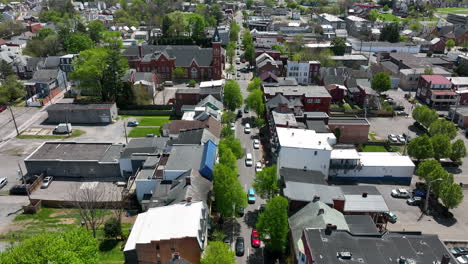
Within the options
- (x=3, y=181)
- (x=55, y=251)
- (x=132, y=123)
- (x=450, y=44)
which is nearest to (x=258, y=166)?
(x=132, y=123)

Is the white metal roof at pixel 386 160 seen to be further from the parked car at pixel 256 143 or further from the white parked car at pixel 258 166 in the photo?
the parked car at pixel 256 143

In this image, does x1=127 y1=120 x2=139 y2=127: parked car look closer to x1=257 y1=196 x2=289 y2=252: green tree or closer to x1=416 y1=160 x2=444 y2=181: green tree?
x1=257 y1=196 x2=289 y2=252: green tree

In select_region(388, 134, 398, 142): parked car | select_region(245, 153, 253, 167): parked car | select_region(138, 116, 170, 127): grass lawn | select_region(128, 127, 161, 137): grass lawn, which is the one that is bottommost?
select_region(388, 134, 398, 142): parked car

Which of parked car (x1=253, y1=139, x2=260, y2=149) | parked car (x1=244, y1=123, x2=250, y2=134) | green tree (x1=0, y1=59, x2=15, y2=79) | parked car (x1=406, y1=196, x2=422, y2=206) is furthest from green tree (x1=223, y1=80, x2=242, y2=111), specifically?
green tree (x1=0, y1=59, x2=15, y2=79)

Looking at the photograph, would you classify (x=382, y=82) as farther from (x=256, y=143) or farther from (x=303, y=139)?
(x=303, y=139)

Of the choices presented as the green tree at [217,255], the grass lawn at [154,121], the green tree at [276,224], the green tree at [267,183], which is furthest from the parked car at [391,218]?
the grass lawn at [154,121]

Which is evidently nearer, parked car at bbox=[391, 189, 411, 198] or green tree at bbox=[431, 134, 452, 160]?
parked car at bbox=[391, 189, 411, 198]

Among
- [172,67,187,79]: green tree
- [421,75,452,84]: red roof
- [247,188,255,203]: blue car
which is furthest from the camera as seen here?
[172,67,187,79]: green tree

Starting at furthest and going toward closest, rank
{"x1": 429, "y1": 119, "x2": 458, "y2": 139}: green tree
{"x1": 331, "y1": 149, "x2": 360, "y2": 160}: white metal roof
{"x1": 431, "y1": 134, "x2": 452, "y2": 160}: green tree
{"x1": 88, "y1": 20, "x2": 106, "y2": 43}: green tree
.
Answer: {"x1": 88, "y1": 20, "x2": 106, "y2": 43}: green tree < {"x1": 429, "y1": 119, "x2": 458, "y2": 139}: green tree < {"x1": 431, "y1": 134, "x2": 452, "y2": 160}: green tree < {"x1": 331, "y1": 149, "x2": 360, "y2": 160}: white metal roof
